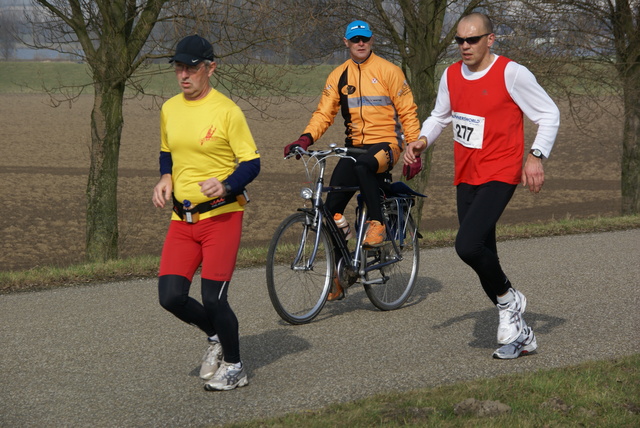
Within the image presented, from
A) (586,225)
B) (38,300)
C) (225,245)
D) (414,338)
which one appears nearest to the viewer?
(225,245)

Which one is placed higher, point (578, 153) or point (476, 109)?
point (476, 109)

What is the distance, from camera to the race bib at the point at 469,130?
5750 millimetres

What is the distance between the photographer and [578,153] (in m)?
32.9

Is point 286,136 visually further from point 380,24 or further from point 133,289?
point 133,289

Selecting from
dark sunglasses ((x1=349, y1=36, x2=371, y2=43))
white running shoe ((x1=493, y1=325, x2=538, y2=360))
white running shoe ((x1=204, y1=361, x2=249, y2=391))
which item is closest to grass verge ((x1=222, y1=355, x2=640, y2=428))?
white running shoe ((x1=493, y1=325, x2=538, y2=360))

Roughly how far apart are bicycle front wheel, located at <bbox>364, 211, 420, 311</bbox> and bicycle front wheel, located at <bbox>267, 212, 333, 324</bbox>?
43cm

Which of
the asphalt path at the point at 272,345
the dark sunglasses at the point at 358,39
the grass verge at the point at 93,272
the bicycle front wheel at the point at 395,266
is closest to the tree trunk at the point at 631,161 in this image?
the grass verge at the point at 93,272

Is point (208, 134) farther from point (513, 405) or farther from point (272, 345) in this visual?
point (513, 405)

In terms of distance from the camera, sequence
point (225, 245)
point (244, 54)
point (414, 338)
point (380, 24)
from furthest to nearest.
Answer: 1. point (380, 24)
2. point (244, 54)
3. point (414, 338)
4. point (225, 245)

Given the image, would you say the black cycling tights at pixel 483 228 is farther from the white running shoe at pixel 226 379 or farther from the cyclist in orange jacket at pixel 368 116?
the white running shoe at pixel 226 379

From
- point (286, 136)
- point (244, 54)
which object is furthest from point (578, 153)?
point (244, 54)

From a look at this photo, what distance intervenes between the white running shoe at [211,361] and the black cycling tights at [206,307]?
111 mm

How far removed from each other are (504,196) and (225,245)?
5.85 ft

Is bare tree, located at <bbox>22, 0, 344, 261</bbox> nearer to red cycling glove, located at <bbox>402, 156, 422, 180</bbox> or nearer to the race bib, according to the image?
red cycling glove, located at <bbox>402, 156, 422, 180</bbox>
